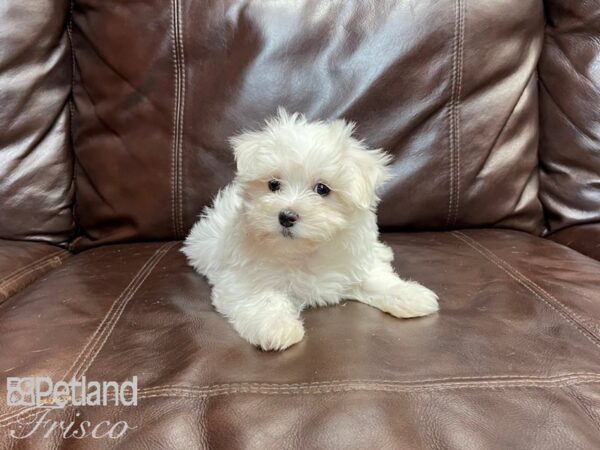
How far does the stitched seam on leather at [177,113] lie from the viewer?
1.64 metres

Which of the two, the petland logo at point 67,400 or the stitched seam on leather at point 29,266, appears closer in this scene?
the petland logo at point 67,400

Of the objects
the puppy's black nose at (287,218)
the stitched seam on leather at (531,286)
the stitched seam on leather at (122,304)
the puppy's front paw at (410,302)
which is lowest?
the stitched seam on leather at (122,304)

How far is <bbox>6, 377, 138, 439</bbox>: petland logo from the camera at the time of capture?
901mm

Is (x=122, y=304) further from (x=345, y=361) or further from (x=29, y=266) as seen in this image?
(x=345, y=361)

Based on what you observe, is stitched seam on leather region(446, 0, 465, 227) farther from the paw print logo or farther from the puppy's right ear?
the paw print logo

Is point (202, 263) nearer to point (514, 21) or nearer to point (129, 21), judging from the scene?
point (129, 21)

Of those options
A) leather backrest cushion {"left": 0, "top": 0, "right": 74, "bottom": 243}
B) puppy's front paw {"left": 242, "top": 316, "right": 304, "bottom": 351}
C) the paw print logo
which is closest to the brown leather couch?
leather backrest cushion {"left": 0, "top": 0, "right": 74, "bottom": 243}

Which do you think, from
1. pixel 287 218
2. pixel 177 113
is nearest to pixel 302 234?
pixel 287 218

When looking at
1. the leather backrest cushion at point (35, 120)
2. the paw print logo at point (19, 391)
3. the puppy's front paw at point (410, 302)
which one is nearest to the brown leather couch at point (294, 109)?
the leather backrest cushion at point (35, 120)

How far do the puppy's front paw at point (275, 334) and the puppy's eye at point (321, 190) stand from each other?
1.08 feet

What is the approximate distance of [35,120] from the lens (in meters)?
1.68

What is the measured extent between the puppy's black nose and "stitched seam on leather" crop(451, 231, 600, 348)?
0.56 metres

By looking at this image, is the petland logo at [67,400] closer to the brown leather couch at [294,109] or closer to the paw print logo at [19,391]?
the paw print logo at [19,391]

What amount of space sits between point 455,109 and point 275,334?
3.11ft
